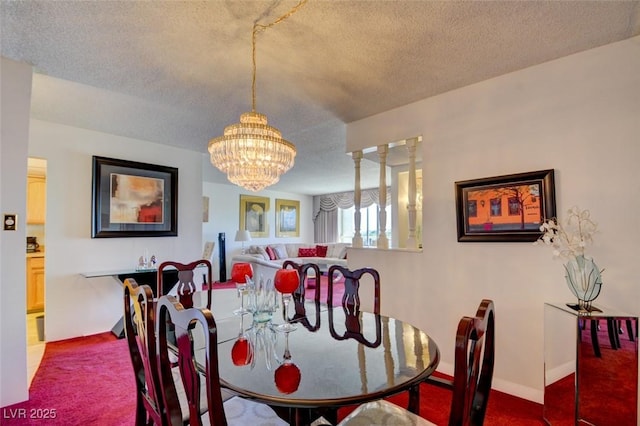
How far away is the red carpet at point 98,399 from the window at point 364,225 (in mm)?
6307

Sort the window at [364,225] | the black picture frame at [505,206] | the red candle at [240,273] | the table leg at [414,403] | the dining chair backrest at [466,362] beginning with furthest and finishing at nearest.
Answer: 1. the window at [364,225]
2. the black picture frame at [505,206]
3. the red candle at [240,273]
4. the table leg at [414,403]
5. the dining chair backrest at [466,362]

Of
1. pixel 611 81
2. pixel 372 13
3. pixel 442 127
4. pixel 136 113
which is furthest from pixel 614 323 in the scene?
pixel 136 113

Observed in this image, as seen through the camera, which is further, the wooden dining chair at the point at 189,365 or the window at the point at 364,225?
the window at the point at 364,225

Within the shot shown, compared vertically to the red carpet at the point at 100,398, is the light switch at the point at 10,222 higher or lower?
higher

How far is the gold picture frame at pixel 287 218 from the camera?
881 cm

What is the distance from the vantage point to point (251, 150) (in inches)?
82.7

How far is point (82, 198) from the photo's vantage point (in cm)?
359

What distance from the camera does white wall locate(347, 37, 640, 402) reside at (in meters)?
1.92

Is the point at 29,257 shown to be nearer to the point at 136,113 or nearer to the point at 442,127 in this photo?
the point at 136,113

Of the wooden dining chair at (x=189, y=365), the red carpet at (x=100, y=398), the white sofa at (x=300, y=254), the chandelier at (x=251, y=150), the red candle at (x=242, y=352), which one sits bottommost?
the red carpet at (x=100, y=398)

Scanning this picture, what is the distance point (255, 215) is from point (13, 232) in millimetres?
6129

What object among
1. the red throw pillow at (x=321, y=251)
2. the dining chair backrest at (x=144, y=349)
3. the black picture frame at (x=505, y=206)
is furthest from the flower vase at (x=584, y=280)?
the red throw pillow at (x=321, y=251)

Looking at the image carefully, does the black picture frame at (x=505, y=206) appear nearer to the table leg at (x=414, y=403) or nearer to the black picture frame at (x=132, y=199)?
the table leg at (x=414, y=403)

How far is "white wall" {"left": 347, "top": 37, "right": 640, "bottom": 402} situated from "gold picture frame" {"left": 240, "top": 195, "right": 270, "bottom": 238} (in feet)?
18.3
